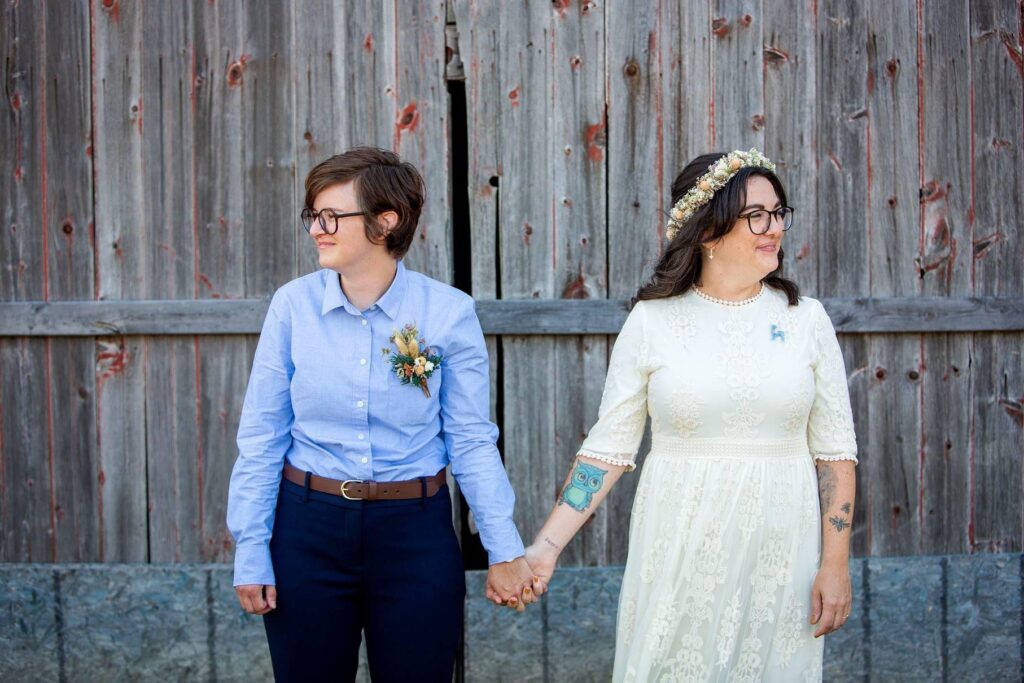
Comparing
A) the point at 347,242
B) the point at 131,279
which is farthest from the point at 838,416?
the point at 131,279

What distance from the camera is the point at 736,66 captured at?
12.3 ft

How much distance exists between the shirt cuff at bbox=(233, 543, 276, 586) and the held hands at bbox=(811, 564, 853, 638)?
1.38 meters

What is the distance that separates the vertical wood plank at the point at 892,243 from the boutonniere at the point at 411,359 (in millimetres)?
2060

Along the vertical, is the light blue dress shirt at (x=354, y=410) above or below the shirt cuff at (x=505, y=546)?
above

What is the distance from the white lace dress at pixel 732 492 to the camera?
248 centimetres

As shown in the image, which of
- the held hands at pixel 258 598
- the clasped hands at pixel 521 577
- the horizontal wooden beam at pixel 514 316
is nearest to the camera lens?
the held hands at pixel 258 598

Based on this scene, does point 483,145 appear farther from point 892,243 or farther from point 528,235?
point 892,243

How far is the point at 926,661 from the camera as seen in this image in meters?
3.79

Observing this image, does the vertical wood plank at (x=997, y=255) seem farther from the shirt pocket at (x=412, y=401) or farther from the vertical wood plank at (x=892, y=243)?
the shirt pocket at (x=412, y=401)

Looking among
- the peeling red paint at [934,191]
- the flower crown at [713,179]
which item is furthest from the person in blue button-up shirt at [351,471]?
the peeling red paint at [934,191]

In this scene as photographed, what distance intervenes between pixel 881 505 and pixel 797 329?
1.62m

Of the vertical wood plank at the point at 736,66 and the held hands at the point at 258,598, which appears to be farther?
the vertical wood plank at the point at 736,66

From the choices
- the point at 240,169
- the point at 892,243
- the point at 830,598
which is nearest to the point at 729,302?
the point at 830,598

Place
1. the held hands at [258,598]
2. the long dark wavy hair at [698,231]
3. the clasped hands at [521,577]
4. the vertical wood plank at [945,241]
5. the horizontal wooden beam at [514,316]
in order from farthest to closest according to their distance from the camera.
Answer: the vertical wood plank at [945,241], the horizontal wooden beam at [514,316], the clasped hands at [521,577], the long dark wavy hair at [698,231], the held hands at [258,598]
